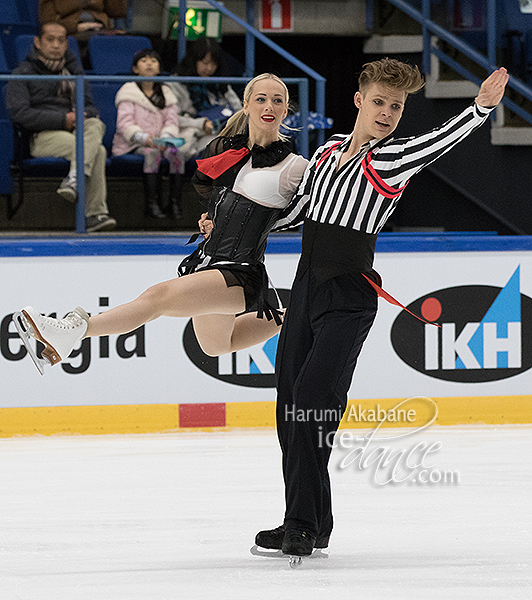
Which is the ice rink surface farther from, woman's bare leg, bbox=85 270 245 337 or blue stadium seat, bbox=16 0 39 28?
blue stadium seat, bbox=16 0 39 28

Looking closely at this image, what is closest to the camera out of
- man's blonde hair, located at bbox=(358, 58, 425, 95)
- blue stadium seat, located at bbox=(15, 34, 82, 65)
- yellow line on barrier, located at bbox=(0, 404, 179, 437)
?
man's blonde hair, located at bbox=(358, 58, 425, 95)

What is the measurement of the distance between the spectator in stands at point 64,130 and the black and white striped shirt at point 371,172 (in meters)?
2.19

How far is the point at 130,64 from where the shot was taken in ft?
20.5

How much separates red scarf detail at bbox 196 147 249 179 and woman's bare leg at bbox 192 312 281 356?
19.0 inches

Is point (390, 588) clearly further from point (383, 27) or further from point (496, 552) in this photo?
point (383, 27)

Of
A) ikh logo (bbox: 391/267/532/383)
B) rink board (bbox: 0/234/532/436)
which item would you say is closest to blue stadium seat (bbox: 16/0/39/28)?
rink board (bbox: 0/234/532/436)

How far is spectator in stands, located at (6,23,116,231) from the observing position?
4914 millimetres

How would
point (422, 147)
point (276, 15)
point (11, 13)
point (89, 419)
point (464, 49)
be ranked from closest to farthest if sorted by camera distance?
point (422, 147)
point (89, 419)
point (11, 13)
point (464, 49)
point (276, 15)

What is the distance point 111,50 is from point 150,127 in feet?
4.75

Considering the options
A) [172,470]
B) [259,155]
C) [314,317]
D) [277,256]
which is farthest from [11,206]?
[314,317]

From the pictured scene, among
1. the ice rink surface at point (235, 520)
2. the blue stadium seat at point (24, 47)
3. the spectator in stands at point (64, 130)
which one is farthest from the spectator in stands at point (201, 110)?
the ice rink surface at point (235, 520)

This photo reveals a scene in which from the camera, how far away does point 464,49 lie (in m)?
6.87
